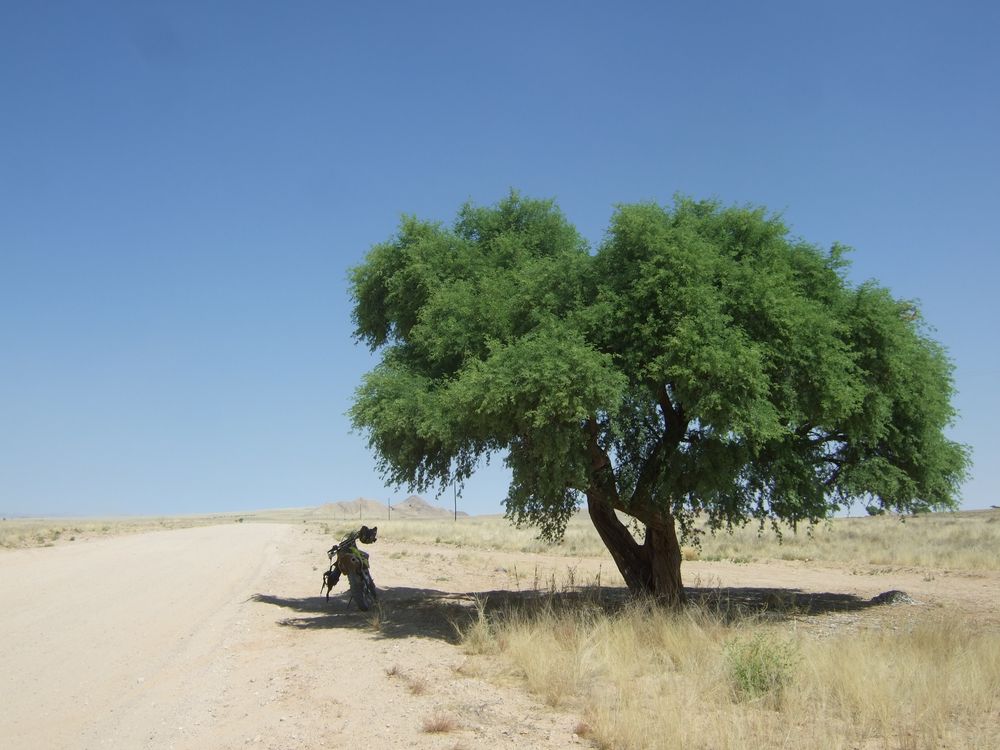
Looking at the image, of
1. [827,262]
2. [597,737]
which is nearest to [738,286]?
[827,262]

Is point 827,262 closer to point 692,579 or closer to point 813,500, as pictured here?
point 813,500

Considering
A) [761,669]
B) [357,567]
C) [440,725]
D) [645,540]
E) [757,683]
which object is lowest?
[440,725]

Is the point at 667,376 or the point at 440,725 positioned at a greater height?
the point at 667,376

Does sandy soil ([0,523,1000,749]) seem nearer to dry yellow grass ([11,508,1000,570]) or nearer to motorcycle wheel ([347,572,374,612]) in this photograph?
motorcycle wheel ([347,572,374,612])

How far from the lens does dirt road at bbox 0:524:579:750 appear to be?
8.18 m

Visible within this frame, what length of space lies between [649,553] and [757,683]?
8686 millimetres

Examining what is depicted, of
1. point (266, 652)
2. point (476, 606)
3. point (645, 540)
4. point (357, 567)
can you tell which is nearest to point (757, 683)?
point (266, 652)

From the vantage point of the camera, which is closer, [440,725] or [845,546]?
[440,725]

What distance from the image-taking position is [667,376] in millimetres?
14742

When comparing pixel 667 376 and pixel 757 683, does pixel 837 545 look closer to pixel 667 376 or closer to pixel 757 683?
pixel 667 376

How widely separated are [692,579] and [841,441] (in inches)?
426

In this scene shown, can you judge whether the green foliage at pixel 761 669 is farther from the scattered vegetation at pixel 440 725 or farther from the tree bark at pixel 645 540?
the tree bark at pixel 645 540

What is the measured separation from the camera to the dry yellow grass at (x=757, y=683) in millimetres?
7949

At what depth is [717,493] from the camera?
16.4 meters
